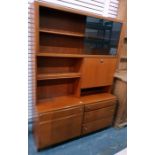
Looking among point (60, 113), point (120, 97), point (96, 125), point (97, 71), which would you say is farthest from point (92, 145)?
point (97, 71)

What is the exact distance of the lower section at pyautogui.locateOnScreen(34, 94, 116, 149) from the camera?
1895mm

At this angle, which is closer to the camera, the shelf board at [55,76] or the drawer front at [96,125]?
the shelf board at [55,76]

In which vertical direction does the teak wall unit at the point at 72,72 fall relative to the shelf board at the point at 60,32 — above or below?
below

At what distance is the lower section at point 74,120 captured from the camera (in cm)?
189

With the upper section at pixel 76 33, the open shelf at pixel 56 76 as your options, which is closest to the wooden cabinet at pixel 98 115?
the open shelf at pixel 56 76

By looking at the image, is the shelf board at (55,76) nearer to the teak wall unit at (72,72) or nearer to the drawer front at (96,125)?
the teak wall unit at (72,72)

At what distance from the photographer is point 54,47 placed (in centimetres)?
213

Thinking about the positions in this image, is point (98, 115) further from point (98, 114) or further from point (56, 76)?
point (56, 76)

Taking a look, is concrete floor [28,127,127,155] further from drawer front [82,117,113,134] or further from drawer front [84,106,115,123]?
drawer front [84,106,115,123]

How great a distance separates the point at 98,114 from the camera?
2.39 meters

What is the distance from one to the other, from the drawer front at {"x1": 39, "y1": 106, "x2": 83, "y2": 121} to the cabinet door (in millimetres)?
400
